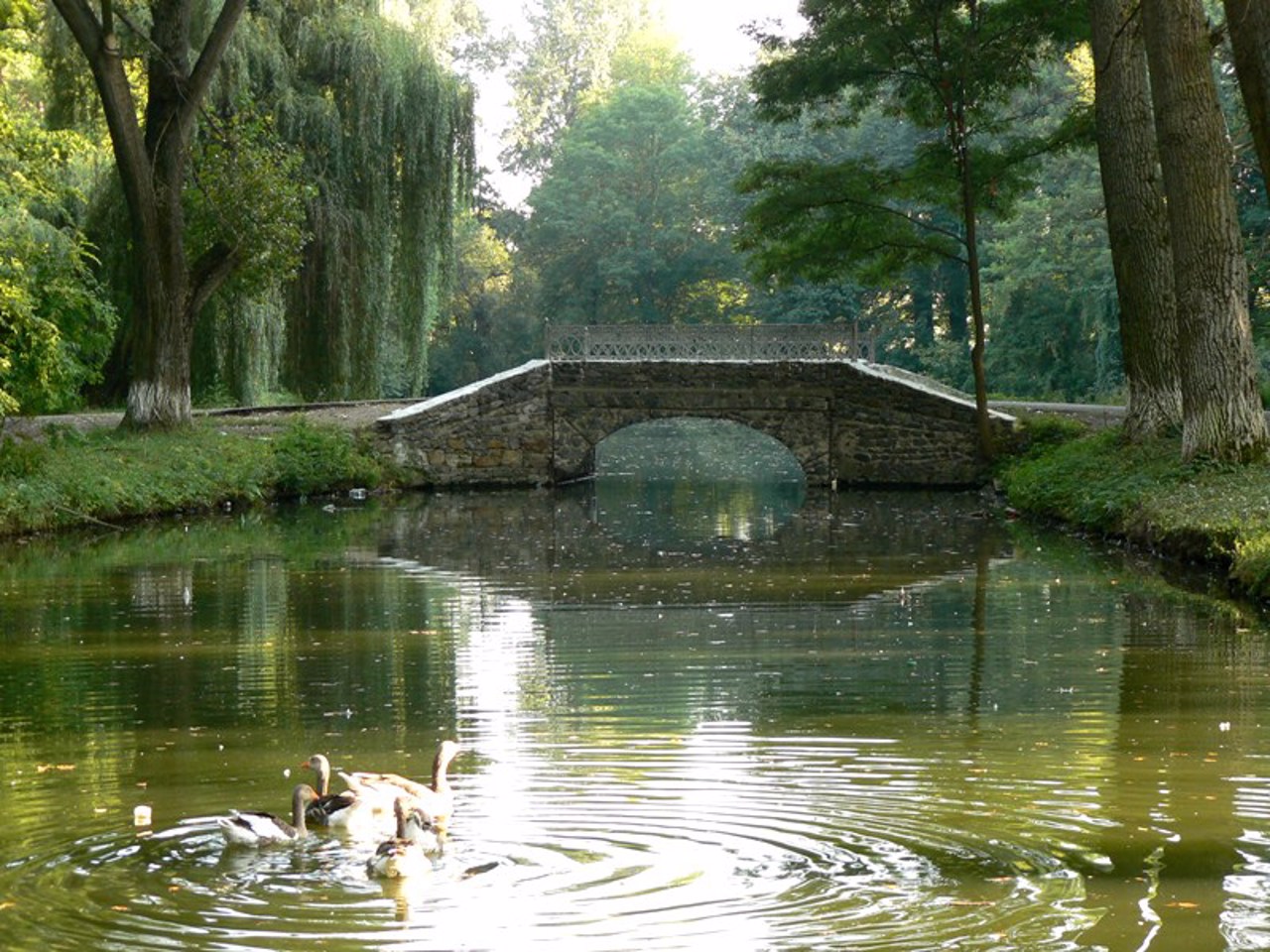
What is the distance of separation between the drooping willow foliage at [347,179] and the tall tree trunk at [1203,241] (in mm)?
15704

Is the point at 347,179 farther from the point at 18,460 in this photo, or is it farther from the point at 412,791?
the point at 412,791

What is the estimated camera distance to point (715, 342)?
35.5 metres

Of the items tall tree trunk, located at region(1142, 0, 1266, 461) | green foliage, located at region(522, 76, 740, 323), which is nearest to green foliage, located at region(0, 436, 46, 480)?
tall tree trunk, located at region(1142, 0, 1266, 461)

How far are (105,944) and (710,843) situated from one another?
2491mm

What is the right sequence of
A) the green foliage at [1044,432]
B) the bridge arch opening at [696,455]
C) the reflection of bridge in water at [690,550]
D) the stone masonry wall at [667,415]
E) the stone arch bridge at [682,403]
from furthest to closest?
the bridge arch opening at [696,455], the stone arch bridge at [682,403], the stone masonry wall at [667,415], the green foliage at [1044,432], the reflection of bridge in water at [690,550]

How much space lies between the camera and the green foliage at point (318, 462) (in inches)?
1203

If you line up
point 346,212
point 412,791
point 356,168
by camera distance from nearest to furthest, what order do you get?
1. point 412,791
2. point 346,212
3. point 356,168

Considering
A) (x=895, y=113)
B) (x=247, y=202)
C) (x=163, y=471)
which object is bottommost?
(x=163, y=471)

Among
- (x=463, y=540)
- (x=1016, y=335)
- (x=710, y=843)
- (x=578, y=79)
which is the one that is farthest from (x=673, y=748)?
(x=578, y=79)

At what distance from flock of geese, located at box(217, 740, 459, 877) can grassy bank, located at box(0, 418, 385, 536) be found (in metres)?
15.4

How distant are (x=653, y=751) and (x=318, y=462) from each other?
858 inches

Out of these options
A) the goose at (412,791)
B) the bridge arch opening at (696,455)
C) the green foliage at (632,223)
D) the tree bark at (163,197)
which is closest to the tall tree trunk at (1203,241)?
the tree bark at (163,197)

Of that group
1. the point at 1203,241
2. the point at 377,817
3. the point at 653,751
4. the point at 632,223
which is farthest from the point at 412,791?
the point at 632,223

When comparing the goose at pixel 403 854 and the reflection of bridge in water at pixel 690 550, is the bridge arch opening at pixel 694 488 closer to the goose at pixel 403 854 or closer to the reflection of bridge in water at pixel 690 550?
the reflection of bridge in water at pixel 690 550
